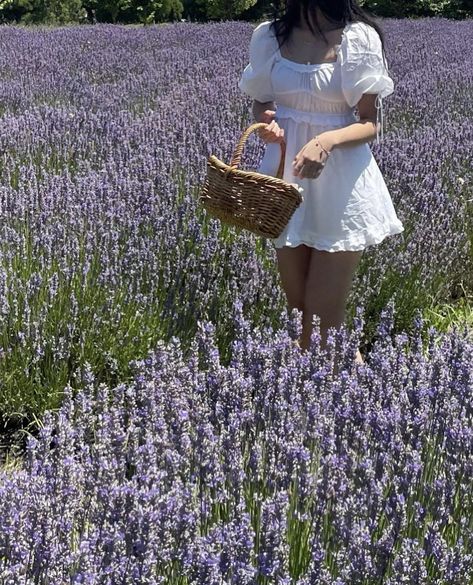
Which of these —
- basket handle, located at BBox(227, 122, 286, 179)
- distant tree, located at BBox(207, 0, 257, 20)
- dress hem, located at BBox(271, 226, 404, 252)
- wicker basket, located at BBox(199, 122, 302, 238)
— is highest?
basket handle, located at BBox(227, 122, 286, 179)

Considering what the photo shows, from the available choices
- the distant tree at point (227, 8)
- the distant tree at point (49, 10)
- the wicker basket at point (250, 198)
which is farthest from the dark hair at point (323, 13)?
the distant tree at point (49, 10)

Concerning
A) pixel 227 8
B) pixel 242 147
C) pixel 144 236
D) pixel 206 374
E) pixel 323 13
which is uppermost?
pixel 323 13

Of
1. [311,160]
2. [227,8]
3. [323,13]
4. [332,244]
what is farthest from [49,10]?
[311,160]

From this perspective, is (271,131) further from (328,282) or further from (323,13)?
(328,282)

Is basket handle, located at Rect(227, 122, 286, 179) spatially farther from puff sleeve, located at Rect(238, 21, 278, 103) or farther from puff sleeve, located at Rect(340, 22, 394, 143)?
puff sleeve, located at Rect(340, 22, 394, 143)

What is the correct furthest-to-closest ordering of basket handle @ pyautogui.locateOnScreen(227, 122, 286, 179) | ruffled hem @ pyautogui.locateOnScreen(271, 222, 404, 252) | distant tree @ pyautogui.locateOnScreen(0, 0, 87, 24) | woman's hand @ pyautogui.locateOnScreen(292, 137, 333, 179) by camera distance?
distant tree @ pyautogui.locateOnScreen(0, 0, 87, 24) < ruffled hem @ pyautogui.locateOnScreen(271, 222, 404, 252) < basket handle @ pyautogui.locateOnScreen(227, 122, 286, 179) < woman's hand @ pyautogui.locateOnScreen(292, 137, 333, 179)

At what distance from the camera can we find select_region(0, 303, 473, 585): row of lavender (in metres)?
1.50

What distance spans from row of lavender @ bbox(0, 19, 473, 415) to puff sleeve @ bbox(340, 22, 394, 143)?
961 millimetres

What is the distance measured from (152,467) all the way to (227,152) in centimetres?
314

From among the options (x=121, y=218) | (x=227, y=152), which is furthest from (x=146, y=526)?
(x=227, y=152)

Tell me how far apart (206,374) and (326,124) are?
99 centimetres

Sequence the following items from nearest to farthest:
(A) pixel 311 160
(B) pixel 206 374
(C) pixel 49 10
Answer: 1. (B) pixel 206 374
2. (A) pixel 311 160
3. (C) pixel 49 10

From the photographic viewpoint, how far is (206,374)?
2.32 m

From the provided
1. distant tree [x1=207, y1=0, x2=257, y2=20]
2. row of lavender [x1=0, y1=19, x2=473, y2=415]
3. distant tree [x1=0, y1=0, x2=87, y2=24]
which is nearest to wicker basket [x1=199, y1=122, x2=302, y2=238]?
row of lavender [x1=0, y1=19, x2=473, y2=415]
